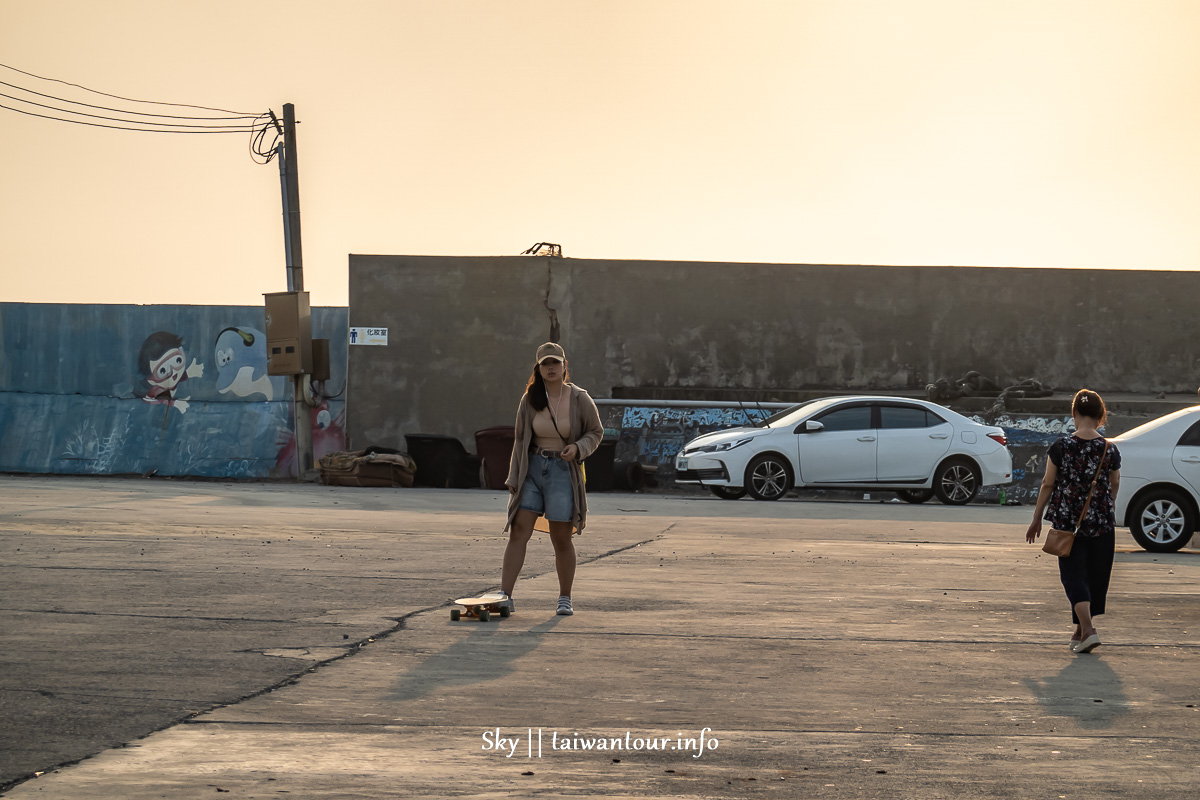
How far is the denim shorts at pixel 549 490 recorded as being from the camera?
315 inches

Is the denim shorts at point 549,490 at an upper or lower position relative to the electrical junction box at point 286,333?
lower

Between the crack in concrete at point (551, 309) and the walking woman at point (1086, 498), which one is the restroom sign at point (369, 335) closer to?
the crack in concrete at point (551, 309)

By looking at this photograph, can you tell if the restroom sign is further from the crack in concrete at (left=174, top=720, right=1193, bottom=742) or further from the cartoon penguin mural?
the crack in concrete at (left=174, top=720, right=1193, bottom=742)

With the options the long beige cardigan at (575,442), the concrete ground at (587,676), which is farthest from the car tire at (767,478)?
the long beige cardigan at (575,442)

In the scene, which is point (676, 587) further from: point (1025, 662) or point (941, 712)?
point (941, 712)

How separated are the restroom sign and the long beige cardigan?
17778mm

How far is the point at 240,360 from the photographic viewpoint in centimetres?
2561

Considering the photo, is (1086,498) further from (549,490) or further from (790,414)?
(790,414)

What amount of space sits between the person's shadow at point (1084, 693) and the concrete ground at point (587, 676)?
0.07 ft

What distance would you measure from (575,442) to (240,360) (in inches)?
745

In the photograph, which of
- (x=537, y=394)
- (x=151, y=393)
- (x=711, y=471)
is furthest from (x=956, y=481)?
(x=151, y=393)

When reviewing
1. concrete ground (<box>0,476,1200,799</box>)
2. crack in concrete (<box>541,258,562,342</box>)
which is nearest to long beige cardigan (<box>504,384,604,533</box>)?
concrete ground (<box>0,476,1200,799</box>)

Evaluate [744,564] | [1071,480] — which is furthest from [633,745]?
[744,564]

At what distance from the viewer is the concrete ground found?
4457 millimetres
